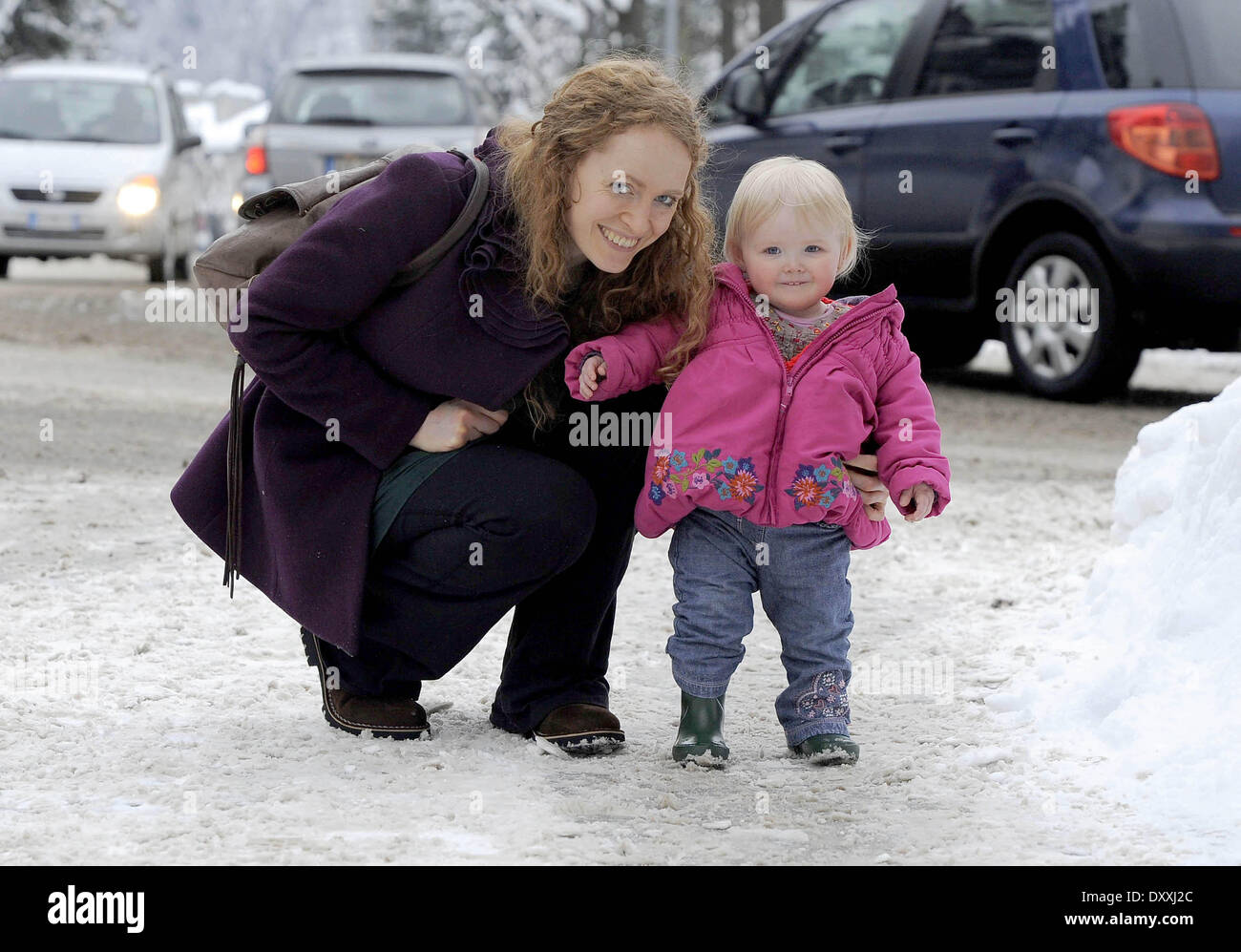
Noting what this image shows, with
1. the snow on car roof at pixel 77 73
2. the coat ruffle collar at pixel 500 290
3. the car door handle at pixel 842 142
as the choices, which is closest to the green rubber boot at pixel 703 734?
the coat ruffle collar at pixel 500 290

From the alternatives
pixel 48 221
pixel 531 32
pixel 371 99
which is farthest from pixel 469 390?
pixel 531 32

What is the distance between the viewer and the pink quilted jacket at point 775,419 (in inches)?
123

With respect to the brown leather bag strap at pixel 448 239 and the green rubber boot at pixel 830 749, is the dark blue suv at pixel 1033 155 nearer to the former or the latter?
the green rubber boot at pixel 830 749

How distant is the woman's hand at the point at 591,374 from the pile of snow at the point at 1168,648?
3.62 feet

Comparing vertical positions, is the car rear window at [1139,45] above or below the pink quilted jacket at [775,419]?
above

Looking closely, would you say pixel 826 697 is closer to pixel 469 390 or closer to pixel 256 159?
pixel 469 390

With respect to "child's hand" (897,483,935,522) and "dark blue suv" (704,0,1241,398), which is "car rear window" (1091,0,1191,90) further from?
"child's hand" (897,483,935,522)

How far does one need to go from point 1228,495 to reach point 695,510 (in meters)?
1.07

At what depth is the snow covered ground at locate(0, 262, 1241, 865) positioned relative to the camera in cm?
281

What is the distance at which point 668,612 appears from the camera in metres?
4.53

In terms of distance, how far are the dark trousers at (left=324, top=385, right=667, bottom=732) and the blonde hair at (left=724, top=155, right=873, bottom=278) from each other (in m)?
0.36

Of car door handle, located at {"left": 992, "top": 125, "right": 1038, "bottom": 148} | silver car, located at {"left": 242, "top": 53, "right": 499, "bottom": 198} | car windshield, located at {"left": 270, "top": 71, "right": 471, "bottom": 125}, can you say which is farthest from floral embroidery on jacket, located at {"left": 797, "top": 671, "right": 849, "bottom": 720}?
car windshield, located at {"left": 270, "top": 71, "right": 471, "bottom": 125}

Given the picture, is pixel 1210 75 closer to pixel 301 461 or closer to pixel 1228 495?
pixel 1228 495
